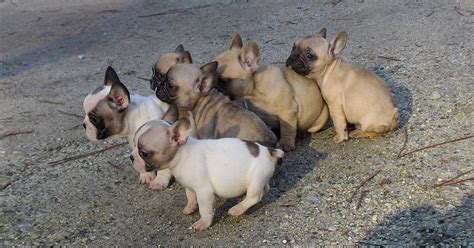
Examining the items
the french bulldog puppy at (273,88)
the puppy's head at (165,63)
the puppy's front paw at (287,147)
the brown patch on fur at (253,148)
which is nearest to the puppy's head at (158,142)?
the brown patch on fur at (253,148)

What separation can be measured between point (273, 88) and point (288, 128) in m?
0.34

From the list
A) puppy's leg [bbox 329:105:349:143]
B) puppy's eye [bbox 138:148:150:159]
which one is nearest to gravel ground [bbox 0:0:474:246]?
puppy's leg [bbox 329:105:349:143]

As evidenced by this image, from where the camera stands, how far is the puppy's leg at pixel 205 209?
13.1 ft

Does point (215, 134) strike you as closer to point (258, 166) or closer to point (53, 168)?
point (258, 166)

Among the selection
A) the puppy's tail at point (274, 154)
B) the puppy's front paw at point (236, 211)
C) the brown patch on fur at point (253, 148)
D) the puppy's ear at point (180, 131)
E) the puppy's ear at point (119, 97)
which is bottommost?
the puppy's front paw at point (236, 211)

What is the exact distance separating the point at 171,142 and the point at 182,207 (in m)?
0.72

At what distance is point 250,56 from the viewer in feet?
16.6

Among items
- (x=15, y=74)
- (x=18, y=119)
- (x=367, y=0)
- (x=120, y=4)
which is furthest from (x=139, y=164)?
(x=120, y=4)

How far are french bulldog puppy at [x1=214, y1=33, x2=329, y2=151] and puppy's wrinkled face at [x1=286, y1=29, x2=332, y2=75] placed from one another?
3.5 inches

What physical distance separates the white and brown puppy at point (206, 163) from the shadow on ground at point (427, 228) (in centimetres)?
79

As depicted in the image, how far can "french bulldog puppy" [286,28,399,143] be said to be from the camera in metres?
5.15

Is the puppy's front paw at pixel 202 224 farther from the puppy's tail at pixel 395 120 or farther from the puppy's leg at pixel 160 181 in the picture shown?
the puppy's tail at pixel 395 120

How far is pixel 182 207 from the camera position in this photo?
174 inches

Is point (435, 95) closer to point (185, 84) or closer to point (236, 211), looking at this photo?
point (185, 84)
